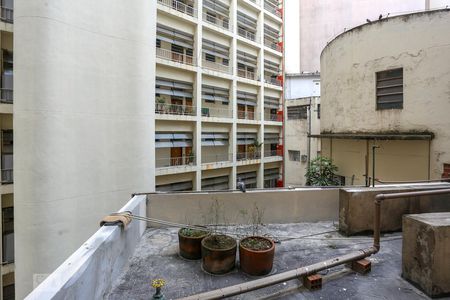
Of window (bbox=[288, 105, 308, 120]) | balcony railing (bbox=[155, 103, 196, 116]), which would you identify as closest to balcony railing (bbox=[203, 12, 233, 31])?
balcony railing (bbox=[155, 103, 196, 116])

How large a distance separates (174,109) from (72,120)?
7.66m

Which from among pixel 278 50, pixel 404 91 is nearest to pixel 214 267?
pixel 404 91

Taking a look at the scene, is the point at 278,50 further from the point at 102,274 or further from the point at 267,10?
the point at 102,274

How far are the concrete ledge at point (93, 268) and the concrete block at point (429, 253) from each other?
4.15 meters

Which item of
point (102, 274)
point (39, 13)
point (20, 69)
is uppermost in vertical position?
point (39, 13)

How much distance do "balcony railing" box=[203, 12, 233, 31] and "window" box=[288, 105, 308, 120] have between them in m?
8.54

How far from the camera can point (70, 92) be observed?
9.85m

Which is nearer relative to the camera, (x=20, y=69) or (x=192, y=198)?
(x=192, y=198)

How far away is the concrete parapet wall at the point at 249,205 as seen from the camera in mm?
6285

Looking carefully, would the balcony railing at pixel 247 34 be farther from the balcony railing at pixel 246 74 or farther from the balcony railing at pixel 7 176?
the balcony railing at pixel 7 176

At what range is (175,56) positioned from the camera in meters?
17.0

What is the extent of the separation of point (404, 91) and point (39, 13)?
13.0 metres

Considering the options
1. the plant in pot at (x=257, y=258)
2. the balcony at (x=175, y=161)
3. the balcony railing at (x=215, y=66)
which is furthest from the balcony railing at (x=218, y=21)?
the plant in pot at (x=257, y=258)

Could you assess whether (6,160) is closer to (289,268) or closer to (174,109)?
(174,109)
